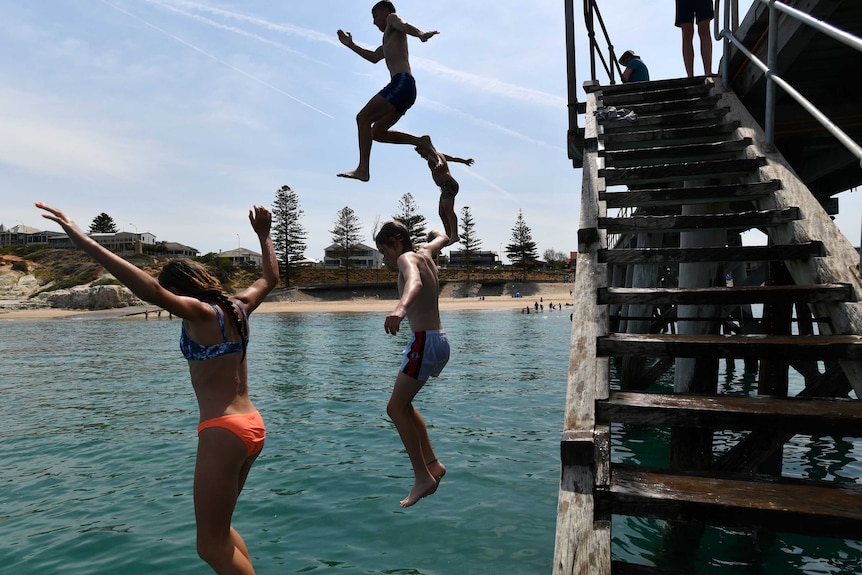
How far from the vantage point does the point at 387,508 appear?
769cm

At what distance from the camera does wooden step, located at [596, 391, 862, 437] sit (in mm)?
3285

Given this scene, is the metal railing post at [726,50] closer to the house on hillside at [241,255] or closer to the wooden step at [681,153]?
the wooden step at [681,153]

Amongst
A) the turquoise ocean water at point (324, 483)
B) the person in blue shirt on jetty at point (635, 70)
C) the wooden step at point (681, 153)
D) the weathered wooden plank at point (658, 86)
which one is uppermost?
the person in blue shirt on jetty at point (635, 70)

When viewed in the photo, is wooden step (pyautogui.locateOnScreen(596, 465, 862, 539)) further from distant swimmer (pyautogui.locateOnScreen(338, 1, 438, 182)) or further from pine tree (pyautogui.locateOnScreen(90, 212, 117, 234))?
pine tree (pyautogui.locateOnScreen(90, 212, 117, 234))

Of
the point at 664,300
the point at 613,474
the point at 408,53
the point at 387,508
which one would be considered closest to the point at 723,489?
the point at 613,474

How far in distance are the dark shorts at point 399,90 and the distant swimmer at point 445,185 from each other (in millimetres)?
577

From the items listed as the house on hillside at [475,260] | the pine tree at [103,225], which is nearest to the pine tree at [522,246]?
the house on hillside at [475,260]

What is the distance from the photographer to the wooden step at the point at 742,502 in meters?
2.70

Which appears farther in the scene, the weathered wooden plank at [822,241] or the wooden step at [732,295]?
the wooden step at [732,295]

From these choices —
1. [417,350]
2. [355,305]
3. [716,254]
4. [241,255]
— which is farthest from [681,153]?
[241,255]

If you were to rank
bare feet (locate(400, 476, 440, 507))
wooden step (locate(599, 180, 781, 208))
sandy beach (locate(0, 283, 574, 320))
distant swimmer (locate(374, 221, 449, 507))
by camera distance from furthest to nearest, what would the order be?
sandy beach (locate(0, 283, 574, 320)), wooden step (locate(599, 180, 781, 208)), bare feet (locate(400, 476, 440, 507)), distant swimmer (locate(374, 221, 449, 507))

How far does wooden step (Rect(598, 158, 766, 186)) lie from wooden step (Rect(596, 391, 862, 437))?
334 centimetres

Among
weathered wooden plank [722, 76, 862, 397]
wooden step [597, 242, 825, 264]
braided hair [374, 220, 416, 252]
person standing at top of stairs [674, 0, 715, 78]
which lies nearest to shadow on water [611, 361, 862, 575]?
weathered wooden plank [722, 76, 862, 397]

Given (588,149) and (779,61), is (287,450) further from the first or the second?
(779,61)
